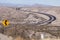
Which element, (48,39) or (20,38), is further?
(48,39)

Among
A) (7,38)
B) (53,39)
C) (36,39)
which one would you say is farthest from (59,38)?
(7,38)

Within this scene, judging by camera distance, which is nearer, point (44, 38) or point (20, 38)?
point (20, 38)

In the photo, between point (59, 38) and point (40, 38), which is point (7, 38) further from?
point (59, 38)

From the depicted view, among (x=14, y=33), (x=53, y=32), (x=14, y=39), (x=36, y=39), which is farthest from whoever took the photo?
(x=53, y=32)

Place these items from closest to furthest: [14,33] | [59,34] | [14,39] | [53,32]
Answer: [14,39], [14,33], [59,34], [53,32]

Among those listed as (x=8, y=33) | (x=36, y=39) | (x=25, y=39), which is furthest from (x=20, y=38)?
(x=8, y=33)

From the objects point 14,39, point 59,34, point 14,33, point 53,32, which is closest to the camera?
point 14,39

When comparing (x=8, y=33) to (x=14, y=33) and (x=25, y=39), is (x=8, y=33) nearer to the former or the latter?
(x=14, y=33)

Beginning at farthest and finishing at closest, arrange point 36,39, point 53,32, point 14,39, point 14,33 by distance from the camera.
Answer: point 53,32 → point 14,33 → point 36,39 → point 14,39

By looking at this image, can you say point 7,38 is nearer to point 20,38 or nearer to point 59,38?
point 20,38
